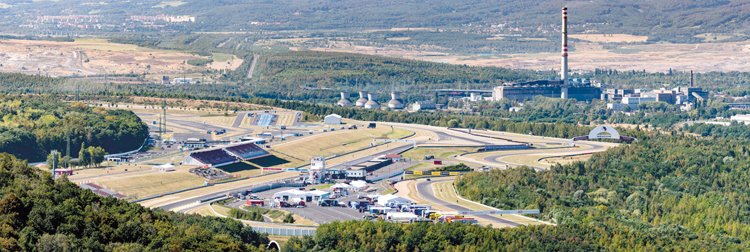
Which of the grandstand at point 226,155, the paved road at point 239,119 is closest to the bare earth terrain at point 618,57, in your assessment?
the paved road at point 239,119

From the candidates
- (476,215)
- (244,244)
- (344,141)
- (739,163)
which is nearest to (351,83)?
(344,141)

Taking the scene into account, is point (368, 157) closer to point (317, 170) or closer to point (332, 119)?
point (317, 170)

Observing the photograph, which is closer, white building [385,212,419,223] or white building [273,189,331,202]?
white building [385,212,419,223]

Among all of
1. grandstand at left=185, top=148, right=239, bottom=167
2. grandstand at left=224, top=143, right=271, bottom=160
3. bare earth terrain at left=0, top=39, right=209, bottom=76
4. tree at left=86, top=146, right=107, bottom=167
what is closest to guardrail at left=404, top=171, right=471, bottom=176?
grandstand at left=224, top=143, right=271, bottom=160

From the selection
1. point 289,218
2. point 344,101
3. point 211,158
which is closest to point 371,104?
point 344,101

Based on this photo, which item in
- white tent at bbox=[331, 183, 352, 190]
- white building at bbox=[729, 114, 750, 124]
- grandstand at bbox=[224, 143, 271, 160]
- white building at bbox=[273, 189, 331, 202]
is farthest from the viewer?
white building at bbox=[729, 114, 750, 124]

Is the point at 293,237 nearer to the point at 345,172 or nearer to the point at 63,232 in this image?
the point at 63,232

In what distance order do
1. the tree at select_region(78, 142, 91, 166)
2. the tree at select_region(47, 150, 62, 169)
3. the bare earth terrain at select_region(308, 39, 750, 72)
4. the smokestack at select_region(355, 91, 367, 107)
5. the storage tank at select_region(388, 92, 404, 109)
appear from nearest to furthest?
the tree at select_region(47, 150, 62, 169) → the tree at select_region(78, 142, 91, 166) → the smokestack at select_region(355, 91, 367, 107) → the storage tank at select_region(388, 92, 404, 109) → the bare earth terrain at select_region(308, 39, 750, 72)

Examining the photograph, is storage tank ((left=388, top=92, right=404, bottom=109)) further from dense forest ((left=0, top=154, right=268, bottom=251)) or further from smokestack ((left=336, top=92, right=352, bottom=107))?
dense forest ((left=0, top=154, right=268, bottom=251))
